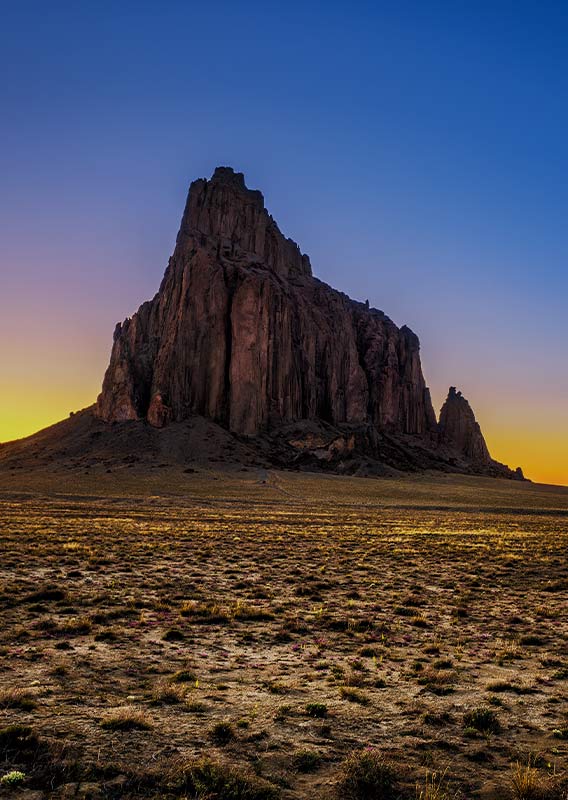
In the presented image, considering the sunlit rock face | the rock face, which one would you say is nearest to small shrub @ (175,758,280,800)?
the rock face

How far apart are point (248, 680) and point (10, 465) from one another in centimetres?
12233

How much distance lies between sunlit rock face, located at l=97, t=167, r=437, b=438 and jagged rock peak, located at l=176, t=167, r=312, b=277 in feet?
1.15

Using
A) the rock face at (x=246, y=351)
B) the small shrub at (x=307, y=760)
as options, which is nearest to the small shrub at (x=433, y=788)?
the small shrub at (x=307, y=760)

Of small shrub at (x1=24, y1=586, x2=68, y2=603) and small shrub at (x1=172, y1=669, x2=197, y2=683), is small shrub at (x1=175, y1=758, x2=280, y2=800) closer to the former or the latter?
small shrub at (x1=172, y1=669, x2=197, y2=683)

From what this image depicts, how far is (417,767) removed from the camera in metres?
6.81

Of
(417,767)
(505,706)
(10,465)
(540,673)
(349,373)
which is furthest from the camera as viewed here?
(349,373)

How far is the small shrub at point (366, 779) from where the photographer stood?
6.12 metres

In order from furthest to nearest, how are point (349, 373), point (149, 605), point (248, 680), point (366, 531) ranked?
point (349, 373) < point (366, 531) < point (149, 605) < point (248, 680)

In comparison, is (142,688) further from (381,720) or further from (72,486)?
(72,486)

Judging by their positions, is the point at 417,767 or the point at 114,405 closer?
the point at 417,767

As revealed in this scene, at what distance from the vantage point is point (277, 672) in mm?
10594

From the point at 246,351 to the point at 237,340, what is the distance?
4307 mm

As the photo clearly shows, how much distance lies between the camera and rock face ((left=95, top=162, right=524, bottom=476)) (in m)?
137

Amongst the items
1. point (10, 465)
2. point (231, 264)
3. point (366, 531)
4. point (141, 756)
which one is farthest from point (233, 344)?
point (141, 756)
